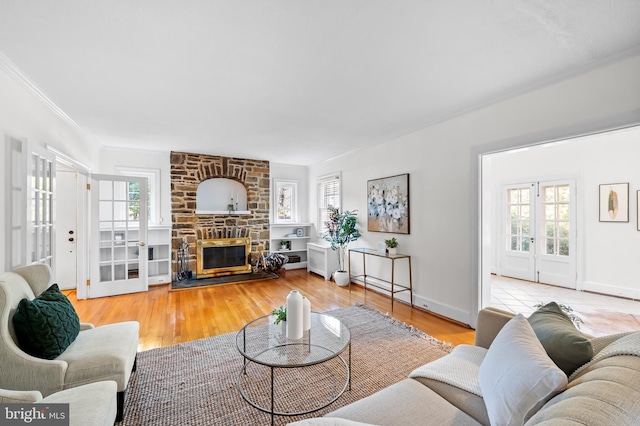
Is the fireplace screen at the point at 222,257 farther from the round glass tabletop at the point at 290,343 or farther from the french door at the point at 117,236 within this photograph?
the round glass tabletop at the point at 290,343

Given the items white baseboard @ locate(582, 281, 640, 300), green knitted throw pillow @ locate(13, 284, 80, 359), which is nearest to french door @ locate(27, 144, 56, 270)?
green knitted throw pillow @ locate(13, 284, 80, 359)

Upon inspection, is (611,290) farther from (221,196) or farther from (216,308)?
(221,196)

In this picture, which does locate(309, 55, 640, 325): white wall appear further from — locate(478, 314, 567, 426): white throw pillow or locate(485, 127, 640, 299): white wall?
locate(478, 314, 567, 426): white throw pillow

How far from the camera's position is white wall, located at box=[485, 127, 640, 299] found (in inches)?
167

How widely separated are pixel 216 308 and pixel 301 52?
11.2ft

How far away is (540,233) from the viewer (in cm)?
533

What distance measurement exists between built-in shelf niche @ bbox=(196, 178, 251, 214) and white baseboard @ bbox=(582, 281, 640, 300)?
20.8 ft

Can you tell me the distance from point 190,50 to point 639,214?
6240 millimetres

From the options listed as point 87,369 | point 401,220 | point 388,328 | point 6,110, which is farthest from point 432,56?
point 6,110

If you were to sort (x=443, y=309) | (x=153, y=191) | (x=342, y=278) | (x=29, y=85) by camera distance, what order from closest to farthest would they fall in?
(x=29, y=85) → (x=443, y=309) → (x=342, y=278) → (x=153, y=191)

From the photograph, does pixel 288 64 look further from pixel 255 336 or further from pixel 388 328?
pixel 388 328

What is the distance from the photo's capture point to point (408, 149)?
4.11 m

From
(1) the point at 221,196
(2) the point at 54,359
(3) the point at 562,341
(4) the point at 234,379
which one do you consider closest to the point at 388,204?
(4) the point at 234,379

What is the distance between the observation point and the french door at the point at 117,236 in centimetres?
447
